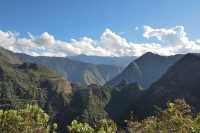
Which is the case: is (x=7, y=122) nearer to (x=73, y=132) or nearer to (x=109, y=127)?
(x=73, y=132)

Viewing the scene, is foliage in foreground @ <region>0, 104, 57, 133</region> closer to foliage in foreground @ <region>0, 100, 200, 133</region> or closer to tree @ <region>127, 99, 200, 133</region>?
foliage in foreground @ <region>0, 100, 200, 133</region>

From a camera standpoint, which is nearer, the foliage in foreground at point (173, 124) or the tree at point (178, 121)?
the tree at point (178, 121)

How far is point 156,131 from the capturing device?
125 feet

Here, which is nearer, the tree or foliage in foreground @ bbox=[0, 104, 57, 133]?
the tree

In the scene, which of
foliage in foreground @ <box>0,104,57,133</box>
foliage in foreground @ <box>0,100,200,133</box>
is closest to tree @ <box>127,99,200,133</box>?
foliage in foreground @ <box>0,100,200,133</box>

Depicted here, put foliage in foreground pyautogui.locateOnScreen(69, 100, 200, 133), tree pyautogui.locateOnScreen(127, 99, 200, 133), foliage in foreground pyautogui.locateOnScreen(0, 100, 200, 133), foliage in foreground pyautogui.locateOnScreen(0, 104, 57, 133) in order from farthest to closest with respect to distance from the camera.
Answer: foliage in foreground pyautogui.locateOnScreen(0, 104, 57, 133), foliage in foreground pyautogui.locateOnScreen(0, 100, 200, 133), foliage in foreground pyautogui.locateOnScreen(69, 100, 200, 133), tree pyautogui.locateOnScreen(127, 99, 200, 133)

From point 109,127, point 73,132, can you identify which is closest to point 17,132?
point 73,132

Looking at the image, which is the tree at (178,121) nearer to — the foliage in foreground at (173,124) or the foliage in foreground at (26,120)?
the foliage in foreground at (173,124)

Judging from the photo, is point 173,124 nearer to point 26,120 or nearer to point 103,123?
point 103,123

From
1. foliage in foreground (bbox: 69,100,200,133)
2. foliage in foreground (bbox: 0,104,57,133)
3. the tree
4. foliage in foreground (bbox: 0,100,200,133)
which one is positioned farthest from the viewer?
foliage in foreground (bbox: 0,104,57,133)

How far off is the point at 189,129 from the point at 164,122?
3138 millimetres

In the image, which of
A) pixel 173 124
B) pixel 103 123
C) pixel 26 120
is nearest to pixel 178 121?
pixel 173 124

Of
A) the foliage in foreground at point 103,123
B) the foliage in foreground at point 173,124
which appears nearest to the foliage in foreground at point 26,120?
the foliage in foreground at point 103,123

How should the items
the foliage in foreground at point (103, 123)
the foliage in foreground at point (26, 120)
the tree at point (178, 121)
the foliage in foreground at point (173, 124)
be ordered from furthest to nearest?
1. the foliage in foreground at point (26, 120)
2. the foliage in foreground at point (103, 123)
3. the foliage in foreground at point (173, 124)
4. the tree at point (178, 121)
